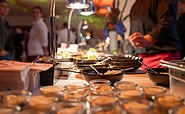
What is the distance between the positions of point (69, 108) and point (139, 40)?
50.1 inches

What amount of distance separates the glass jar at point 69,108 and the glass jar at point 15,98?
0.39ft

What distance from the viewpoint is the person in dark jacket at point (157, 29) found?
6.75 ft

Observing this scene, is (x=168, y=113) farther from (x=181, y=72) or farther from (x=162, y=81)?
(x=162, y=81)

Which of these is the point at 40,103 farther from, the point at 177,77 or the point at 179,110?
the point at 177,77

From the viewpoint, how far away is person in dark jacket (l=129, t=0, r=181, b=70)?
2.06 meters

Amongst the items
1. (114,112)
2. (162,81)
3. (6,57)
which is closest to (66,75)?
(162,81)

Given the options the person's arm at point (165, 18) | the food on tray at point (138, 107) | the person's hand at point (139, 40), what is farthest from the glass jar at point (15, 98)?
the person's arm at point (165, 18)

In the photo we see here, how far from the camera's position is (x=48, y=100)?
0.70 meters

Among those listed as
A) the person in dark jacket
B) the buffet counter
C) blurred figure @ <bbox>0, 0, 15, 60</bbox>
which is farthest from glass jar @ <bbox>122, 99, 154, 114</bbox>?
blurred figure @ <bbox>0, 0, 15, 60</bbox>

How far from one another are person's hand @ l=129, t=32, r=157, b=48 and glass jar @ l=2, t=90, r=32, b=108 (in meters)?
1.11

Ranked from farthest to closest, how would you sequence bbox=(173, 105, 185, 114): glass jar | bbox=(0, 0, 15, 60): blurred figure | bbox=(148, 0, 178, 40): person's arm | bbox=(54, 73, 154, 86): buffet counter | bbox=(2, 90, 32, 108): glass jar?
bbox=(0, 0, 15, 60): blurred figure → bbox=(148, 0, 178, 40): person's arm → bbox=(54, 73, 154, 86): buffet counter → bbox=(2, 90, 32, 108): glass jar → bbox=(173, 105, 185, 114): glass jar

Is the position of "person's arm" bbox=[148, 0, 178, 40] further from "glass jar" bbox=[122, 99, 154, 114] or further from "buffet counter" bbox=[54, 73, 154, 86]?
"glass jar" bbox=[122, 99, 154, 114]

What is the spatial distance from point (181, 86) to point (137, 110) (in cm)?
35

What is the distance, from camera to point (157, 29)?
2.06 metres
